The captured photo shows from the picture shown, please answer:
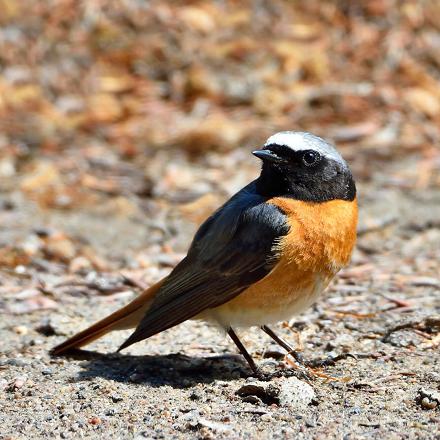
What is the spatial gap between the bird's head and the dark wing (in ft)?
0.50

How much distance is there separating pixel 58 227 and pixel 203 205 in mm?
1446

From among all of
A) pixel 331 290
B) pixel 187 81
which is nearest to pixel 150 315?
pixel 331 290

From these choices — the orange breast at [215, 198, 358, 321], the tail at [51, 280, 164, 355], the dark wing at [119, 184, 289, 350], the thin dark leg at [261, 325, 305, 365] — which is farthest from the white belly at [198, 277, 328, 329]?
the tail at [51, 280, 164, 355]

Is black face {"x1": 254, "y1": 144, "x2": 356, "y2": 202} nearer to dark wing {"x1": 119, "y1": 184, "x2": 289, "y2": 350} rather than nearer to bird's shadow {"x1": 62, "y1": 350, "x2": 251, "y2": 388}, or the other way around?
dark wing {"x1": 119, "y1": 184, "x2": 289, "y2": 350}

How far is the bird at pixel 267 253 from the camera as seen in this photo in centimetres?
547

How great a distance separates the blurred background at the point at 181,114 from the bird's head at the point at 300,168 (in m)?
2.19

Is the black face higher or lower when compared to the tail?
higher

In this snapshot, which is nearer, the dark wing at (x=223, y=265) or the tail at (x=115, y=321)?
the dark wing at (x=223, y=265)

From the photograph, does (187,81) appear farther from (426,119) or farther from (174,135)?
(426,119)

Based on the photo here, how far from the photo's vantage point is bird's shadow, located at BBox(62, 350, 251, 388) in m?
5.57

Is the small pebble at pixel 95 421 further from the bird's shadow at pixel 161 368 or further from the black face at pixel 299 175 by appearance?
the black face at pixel 299 175

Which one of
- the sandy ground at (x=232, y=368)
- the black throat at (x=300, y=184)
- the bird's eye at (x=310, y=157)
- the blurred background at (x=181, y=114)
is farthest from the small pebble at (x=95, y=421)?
the blurred background at (x=181, y=114)

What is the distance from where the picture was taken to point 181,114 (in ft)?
35.6

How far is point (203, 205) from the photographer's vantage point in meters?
9.23
